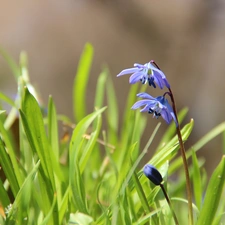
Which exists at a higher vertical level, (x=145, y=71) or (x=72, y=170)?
(x=145, y=71)

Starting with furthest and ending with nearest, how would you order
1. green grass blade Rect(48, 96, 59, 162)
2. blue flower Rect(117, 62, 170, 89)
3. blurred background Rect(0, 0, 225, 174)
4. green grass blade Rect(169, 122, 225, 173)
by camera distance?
blurred background Rect(0, 0, 225, 174) < green grass blade Rect(169, 122, 225, 173) < green grass blade Rect(48, 96, 59, 162) < blue flower Rect(117, 62, 170, 89)

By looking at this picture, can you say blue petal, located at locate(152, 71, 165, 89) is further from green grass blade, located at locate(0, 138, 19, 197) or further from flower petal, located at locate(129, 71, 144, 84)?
green grass blade, located at locate(0, 138, 19, 197)

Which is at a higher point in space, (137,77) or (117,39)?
(137,77)

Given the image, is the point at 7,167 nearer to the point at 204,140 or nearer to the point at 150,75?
the point at 150,75

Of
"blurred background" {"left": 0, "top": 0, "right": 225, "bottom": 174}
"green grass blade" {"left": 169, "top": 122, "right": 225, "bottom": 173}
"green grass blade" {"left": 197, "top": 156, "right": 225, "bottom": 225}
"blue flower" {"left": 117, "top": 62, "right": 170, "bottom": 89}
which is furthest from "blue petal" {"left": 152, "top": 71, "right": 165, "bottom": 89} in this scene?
"blurred background" {"left": 0, "top": 0, "right": 225, "bottom": 174}

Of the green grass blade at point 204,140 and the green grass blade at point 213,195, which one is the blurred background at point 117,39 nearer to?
the green grass blade at point 204,140

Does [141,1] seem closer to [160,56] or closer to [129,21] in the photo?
[129,21]

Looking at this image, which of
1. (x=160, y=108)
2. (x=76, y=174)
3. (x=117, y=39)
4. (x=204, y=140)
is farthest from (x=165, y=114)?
(x=117, y=39)

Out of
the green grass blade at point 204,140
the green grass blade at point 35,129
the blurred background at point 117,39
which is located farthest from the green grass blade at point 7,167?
the blurred background at point 117,39

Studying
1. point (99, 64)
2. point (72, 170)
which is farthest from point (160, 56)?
point (72, 170)
